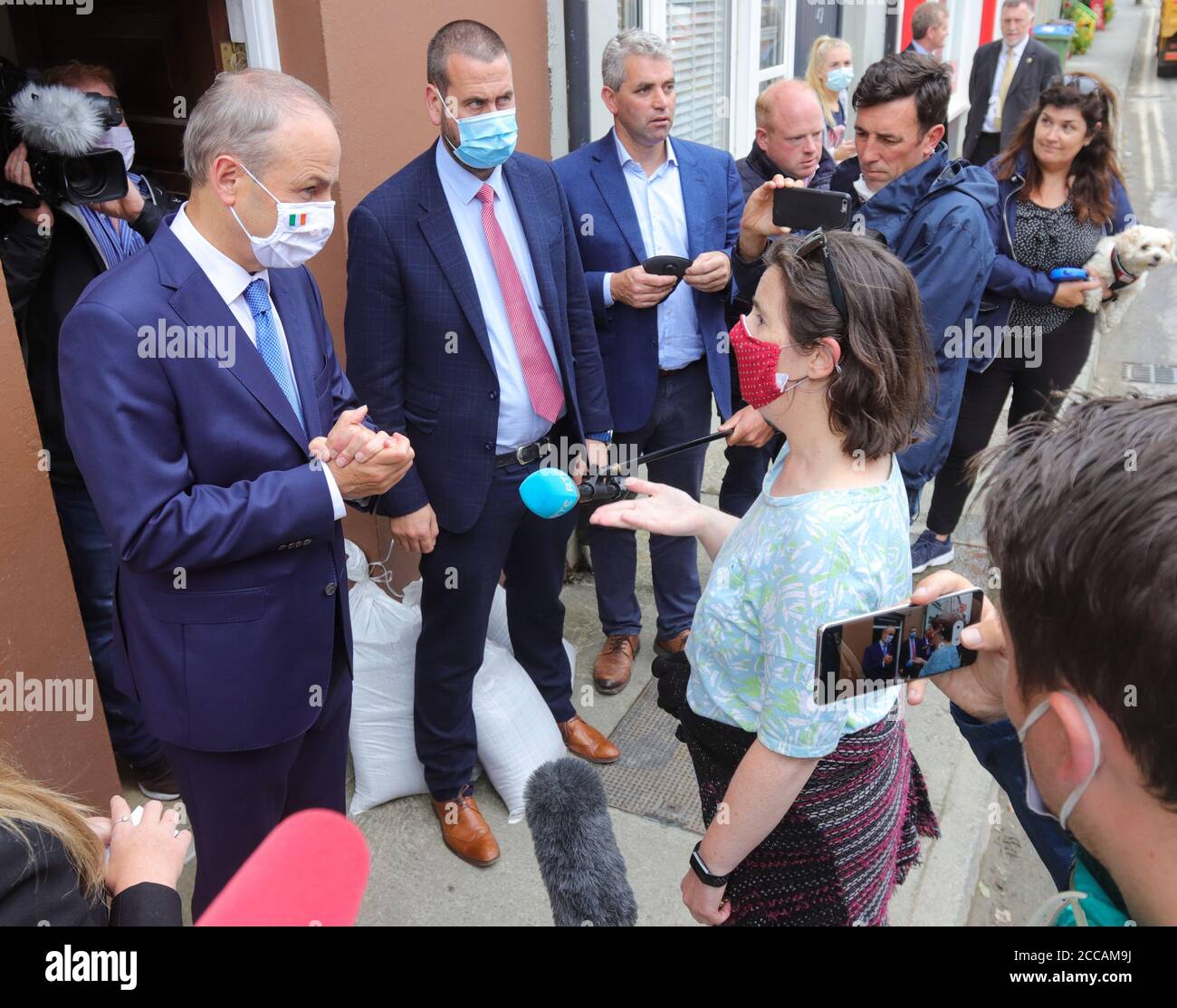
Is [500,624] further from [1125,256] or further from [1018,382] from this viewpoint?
Answer: [1125,256]

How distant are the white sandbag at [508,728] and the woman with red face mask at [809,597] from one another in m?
1.32

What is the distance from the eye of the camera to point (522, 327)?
3.08 meters

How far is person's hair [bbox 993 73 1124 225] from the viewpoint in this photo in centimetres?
438

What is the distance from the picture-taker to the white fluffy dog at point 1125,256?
14.2 feet

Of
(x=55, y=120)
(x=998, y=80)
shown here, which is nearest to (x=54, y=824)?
(x=55, y=120)

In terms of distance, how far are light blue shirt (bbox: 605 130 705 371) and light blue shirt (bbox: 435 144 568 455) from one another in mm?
768

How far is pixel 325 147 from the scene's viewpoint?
2174 millimetres

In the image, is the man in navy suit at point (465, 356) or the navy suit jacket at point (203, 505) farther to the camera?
the man in navy suit at point (465, 356)

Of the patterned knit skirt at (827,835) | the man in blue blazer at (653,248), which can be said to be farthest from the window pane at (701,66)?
the patterned knit skirt at (827,835)

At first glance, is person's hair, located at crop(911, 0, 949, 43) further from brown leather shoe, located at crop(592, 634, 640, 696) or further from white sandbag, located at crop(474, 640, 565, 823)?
white sandbag, located at crop(474, 640, 565, 823)

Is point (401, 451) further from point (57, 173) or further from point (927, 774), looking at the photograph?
point (927, 774)

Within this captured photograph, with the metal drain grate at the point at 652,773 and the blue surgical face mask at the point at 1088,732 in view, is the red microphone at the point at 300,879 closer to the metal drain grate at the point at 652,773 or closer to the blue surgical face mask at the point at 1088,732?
the blue surgical face mask at the point at 1088,732

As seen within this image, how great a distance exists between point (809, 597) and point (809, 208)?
2067 millimetres

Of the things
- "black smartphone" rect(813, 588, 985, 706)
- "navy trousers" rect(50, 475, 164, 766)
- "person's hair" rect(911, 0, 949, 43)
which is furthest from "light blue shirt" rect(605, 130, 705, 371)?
"person's hair" rect(911, 0, 949, 43)
